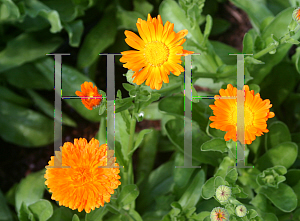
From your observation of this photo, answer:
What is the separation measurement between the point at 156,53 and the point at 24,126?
4.80 ft

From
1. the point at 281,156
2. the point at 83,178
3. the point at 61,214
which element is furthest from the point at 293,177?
the point at 61,214

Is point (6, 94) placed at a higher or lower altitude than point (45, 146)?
higher

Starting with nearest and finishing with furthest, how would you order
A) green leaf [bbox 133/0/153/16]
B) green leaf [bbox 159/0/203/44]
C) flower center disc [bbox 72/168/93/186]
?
flower center disc [bbox 72/168/93/186], green leaf [bbox 159/0/203/44], green leaf [bbox 133/0/153/16]

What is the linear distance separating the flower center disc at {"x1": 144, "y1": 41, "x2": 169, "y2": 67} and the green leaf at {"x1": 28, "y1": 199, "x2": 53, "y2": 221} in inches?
35.2

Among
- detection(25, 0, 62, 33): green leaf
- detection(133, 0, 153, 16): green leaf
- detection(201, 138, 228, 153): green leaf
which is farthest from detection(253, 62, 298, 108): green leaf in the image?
detection(25, 0, 62, 33): green leaf

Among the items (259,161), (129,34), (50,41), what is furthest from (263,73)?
(50,41)

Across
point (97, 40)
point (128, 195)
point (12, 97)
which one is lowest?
point (128, 195)

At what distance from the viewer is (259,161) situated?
180 cm

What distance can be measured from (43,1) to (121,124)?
1193 mm

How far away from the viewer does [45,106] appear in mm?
2369

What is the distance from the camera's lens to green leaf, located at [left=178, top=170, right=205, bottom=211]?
5.64 ft

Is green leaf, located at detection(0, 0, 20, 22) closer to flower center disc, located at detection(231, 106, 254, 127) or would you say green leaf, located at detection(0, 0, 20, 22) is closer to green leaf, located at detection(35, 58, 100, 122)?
green leaf, located at detection(35, 58, 100, 122)

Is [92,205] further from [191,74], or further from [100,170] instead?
[191,74]

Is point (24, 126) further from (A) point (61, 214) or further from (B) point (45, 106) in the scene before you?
(A) point (61, 214)
